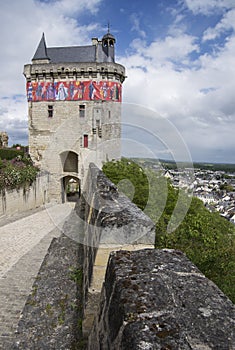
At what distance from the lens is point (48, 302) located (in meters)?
3.40

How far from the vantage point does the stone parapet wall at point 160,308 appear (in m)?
1.18

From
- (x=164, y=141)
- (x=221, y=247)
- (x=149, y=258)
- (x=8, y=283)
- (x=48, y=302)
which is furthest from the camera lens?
(x=221, y=247)

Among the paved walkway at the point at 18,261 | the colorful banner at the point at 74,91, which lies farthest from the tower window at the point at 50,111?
the paved walkway at the point at 18,261

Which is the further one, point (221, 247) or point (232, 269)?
point (221, 247)

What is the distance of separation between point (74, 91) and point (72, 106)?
1181 mm

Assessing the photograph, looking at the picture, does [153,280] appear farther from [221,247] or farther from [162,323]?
[221,247]

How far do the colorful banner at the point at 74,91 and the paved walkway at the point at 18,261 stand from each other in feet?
37.2

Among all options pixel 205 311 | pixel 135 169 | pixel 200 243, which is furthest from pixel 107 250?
pixel 135 169

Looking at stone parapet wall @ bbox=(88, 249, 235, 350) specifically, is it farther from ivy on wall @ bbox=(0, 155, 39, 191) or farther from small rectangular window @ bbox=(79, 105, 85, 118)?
small rectangular window @ bbox=(79, 105, 85, 118)

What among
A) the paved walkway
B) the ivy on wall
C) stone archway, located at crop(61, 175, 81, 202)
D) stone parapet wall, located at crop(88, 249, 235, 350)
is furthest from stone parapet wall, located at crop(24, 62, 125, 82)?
stone parapet wall, located at crop(88, 249, 235, 350)

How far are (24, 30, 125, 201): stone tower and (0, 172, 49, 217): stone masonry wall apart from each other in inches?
53.9

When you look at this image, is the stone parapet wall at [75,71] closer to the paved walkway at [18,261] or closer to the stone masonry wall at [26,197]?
the stone masonry wall at [26,197]

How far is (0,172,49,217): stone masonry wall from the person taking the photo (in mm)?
14900

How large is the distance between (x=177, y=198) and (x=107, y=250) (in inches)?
356
